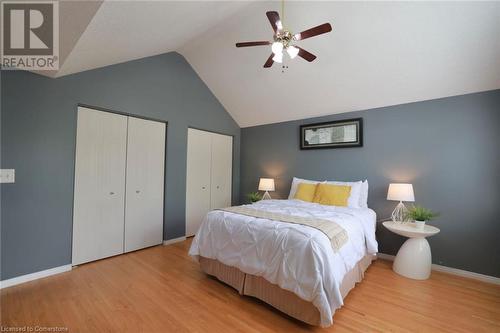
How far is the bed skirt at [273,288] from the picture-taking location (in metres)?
1.71

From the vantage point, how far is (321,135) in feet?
12.7

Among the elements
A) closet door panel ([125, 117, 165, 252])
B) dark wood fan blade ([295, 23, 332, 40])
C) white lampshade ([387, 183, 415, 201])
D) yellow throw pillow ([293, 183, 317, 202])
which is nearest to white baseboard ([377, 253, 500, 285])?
white lampshade ([387, 183, 415, 201])

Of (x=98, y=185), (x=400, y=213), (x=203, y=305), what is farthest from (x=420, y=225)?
(x=98, y=185)

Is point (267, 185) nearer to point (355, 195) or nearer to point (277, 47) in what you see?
point (355, 195)

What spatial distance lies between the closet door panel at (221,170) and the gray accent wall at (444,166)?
209 centimetres

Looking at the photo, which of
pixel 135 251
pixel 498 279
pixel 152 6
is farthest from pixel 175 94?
pixel 498 279

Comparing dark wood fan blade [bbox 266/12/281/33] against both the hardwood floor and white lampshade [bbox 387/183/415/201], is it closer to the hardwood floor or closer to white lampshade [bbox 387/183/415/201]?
white lampshade [bbox 387/183/415/201]

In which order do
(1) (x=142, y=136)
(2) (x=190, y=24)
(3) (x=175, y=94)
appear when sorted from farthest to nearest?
1. (3) (x=175, y=94)
2. (1) (x=142, y=136)
3. (2) (x=190, y=24)

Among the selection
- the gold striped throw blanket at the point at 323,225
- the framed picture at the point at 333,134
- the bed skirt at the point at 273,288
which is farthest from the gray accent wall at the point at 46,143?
Answer: the framed picture at the point at 333,134

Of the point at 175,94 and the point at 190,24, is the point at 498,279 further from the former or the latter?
the point at 175,94

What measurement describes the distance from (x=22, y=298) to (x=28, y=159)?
135cm

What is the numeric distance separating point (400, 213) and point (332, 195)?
0.96m

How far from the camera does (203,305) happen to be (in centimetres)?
200

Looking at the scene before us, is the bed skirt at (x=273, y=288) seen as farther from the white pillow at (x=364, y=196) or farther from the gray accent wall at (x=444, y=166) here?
the gray accent wall at (x=444, y=166)
